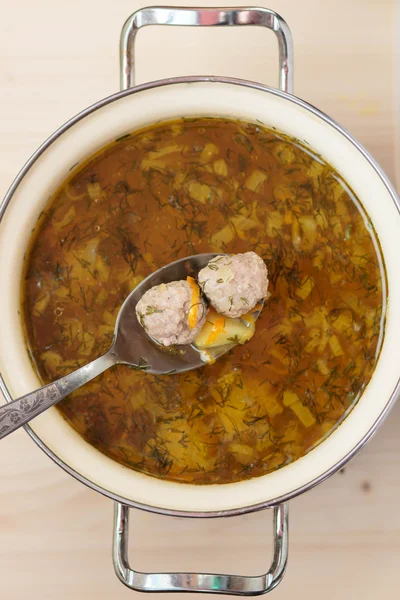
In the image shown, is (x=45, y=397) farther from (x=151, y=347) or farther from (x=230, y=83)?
(x=230, y=83)

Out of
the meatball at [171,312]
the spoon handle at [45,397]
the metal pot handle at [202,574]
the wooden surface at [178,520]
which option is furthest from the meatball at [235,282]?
the wooden surface at [178,520]

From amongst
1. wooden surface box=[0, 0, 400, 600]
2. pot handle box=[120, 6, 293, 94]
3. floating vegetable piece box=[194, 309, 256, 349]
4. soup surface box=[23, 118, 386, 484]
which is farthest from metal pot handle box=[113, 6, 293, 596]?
floating vegetable piece box=[194, 309, 256, 349]

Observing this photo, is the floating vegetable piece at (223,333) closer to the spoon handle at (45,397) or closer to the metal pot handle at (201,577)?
the spoon handle at (45,397)

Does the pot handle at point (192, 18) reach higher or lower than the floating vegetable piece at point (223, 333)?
higher

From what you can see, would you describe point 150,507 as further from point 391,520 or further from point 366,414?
point 391,520

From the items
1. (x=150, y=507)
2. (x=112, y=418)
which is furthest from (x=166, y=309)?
(x=150, y=507)

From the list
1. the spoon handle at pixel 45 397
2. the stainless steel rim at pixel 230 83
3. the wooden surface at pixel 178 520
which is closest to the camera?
the spoon handle at pixel 45 397
